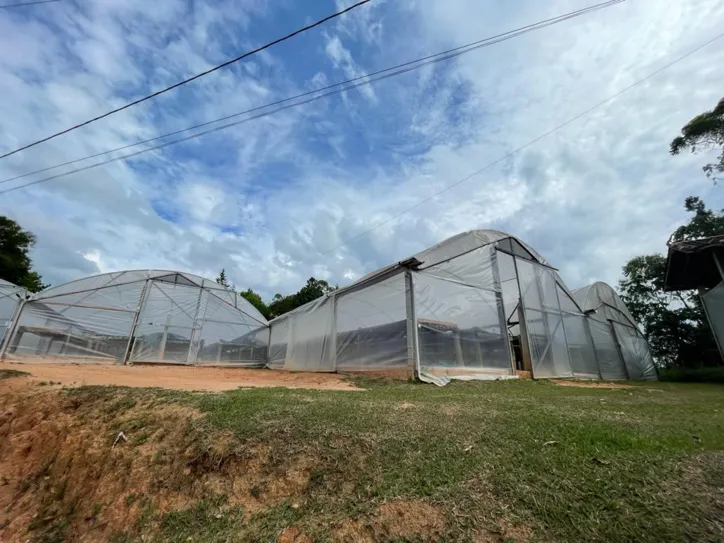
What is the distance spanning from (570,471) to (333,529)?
1196 mm

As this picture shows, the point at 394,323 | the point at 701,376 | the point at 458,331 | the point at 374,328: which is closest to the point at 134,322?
the point at 374,328

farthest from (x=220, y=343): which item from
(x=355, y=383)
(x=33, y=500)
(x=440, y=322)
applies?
(x=33, y=500)

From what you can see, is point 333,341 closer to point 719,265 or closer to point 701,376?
point 719,265

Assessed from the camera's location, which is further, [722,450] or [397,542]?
[722,450]

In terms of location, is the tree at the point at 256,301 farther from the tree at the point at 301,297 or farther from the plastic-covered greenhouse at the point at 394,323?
the plastic-covered greenhouse at the point at 394,323

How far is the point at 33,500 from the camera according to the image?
98.0 inches

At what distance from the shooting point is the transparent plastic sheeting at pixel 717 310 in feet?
Answer: 26.8

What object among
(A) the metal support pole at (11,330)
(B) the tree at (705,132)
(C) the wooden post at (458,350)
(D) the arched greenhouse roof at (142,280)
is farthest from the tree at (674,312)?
(A) the metal support pole at (11,330)

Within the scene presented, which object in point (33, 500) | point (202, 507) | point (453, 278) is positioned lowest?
point (33, 500)

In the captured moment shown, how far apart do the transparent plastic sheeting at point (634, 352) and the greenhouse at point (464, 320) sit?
134 millimetres

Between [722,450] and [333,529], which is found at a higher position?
[722,450]

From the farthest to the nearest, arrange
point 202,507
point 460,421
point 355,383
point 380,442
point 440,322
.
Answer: point 440,322 → point 355,383 → point 460,421 → point 380,442 → point 202,507

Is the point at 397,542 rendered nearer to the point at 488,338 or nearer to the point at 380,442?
the point at 380,442

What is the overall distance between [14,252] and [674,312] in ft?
122
